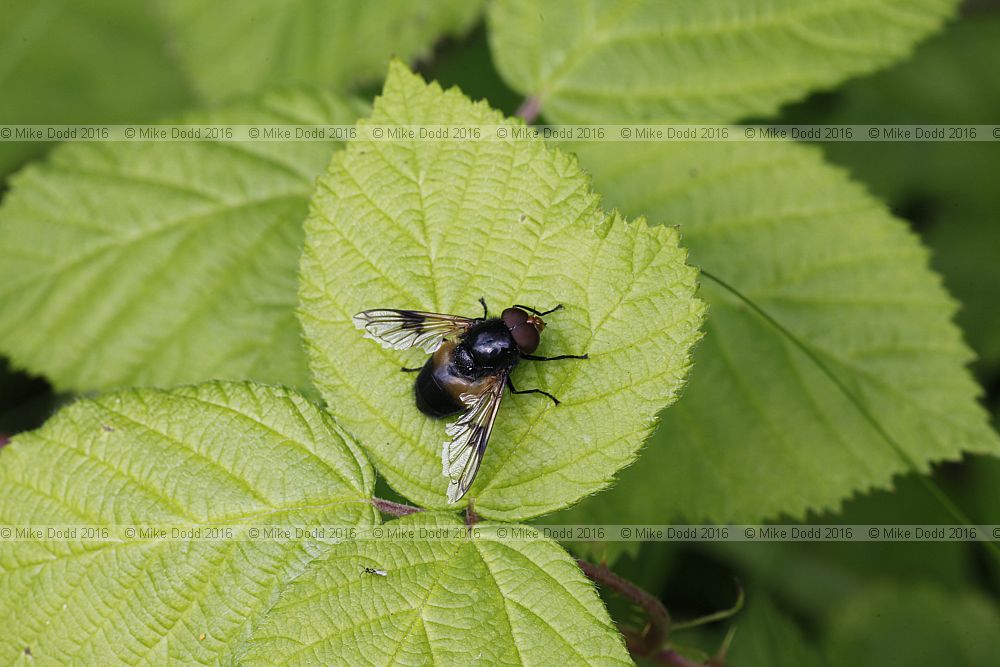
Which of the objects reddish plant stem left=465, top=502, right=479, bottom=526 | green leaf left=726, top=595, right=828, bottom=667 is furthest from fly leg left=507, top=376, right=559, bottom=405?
green leaf left=726, top=595, right=828, bottom=667

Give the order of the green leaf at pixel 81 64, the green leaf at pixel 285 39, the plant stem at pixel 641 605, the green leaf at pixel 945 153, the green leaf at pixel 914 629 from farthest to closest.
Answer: the green leaf at pixel 81 64 → the green leaf at pixel 945 153 → the green leaf at pixel 914 629 → the green leaf at pixel 285 39 → the plant stem at pixel 641 605

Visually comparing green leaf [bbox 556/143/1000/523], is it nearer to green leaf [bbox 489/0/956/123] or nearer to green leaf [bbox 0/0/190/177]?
green leaf [bbox 489/0/956/123]

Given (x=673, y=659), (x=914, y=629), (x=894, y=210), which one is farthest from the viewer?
(x=894, y=210)

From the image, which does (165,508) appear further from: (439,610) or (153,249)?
(153,249)

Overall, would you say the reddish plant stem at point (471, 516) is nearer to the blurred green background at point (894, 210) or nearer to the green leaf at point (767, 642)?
the blurred green background at point (894, 210)

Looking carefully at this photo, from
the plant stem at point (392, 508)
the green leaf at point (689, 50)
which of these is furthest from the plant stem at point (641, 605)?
the green leaf at point (689, 50)

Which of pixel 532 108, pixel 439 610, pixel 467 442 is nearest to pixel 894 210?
pixel 532 108

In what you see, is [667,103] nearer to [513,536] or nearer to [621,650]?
[513,536]

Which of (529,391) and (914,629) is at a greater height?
(914,629)
